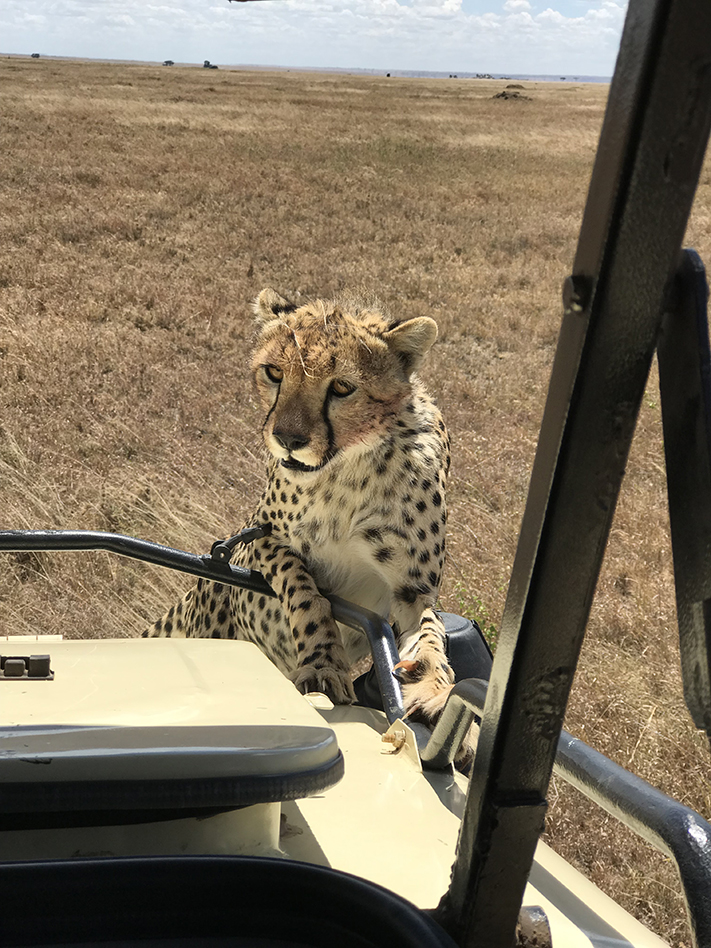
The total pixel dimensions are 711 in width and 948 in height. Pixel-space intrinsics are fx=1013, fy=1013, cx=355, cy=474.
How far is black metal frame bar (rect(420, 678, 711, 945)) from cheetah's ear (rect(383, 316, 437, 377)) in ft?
4.72

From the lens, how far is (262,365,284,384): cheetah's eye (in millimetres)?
2273

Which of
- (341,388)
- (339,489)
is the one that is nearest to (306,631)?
(339,489)

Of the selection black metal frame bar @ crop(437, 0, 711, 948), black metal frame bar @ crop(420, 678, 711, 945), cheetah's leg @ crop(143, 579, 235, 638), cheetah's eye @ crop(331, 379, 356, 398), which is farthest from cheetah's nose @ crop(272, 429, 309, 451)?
black metal frame bar @ crop(437, 0, 711, 948)

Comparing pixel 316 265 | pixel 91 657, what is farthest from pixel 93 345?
pixel 91 657

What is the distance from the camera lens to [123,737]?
79 centimetres

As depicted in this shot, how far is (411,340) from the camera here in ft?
7.68

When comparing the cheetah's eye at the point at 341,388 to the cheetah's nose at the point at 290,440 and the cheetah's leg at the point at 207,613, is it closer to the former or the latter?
the cheetah's nose at the point at 290,440

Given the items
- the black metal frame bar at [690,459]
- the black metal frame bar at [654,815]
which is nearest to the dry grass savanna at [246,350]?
the black metal frame bar at [690,459]

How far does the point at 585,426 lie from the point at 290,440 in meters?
1.60

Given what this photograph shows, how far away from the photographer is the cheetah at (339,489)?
2188 millimetres

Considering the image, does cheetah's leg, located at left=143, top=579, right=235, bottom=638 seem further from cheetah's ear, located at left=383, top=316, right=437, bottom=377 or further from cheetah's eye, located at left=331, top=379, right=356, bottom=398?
cheetah's ear, located at left=383, top=316, right=437, bottom=377

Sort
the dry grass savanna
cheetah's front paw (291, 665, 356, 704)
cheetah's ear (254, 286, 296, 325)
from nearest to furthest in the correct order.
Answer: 1. cheetah's front paw (291, 665, 356, 704)
2. cheetah's ear (254, 286, 296, 325)
3. the dry grass savanna

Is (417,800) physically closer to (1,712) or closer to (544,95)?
(1,712)

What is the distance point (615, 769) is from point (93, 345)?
6.20 meters
